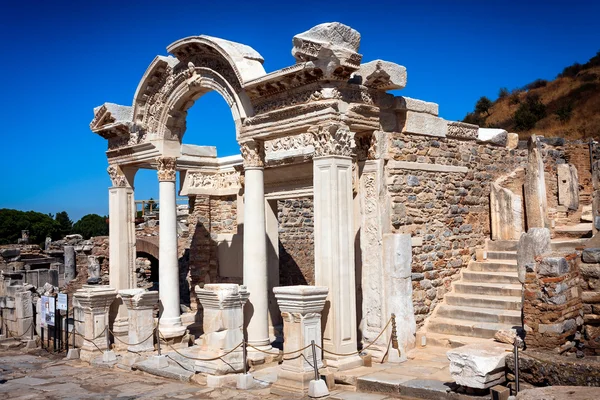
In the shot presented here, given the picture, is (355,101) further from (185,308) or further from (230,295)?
(185,308)

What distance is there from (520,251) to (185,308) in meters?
11.4

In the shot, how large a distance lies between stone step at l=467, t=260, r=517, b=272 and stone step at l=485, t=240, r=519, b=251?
0.46 metres

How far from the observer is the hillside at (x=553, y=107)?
3508cm

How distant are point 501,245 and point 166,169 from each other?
23.9 ft

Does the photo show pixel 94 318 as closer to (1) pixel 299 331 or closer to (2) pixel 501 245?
(1) pixel 299 331

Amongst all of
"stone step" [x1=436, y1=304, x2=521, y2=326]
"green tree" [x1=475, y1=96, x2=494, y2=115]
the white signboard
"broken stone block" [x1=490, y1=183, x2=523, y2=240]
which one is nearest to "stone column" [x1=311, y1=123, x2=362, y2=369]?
"stone step" [x1=436, y1=304, x2=521, y2=326]

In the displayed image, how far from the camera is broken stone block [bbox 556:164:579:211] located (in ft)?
49.4

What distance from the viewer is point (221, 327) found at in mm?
9703

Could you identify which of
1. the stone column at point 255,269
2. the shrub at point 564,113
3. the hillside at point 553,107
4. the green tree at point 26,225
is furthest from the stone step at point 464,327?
the green tree at point 26,225

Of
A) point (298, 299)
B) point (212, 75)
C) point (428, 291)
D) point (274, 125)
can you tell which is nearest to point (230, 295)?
point (298, 299)

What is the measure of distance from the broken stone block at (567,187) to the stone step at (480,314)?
→ 18.5 ft

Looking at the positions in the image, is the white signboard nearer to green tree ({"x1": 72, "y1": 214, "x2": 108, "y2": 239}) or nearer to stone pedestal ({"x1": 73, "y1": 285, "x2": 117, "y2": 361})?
stone pedestal ({"x1": 73, "y1": 285, "x2": 117, "y2": 361})

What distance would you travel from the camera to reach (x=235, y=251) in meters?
16.5

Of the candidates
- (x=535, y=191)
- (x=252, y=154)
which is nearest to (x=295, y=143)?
Answer: (x=252, y=154)
